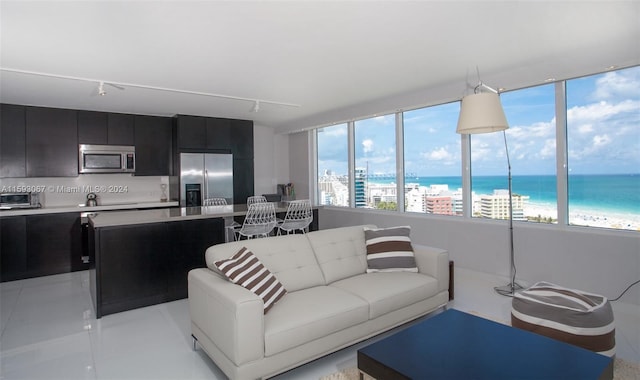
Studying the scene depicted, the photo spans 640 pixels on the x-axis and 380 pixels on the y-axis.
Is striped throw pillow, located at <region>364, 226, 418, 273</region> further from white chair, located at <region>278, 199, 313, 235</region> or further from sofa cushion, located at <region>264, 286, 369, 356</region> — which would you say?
white chair, located at <region>278, 199, 313, 235</region>

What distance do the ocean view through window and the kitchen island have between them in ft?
9.69

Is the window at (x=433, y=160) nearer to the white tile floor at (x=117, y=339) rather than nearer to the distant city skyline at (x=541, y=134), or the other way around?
the distant city skyline at (x=541, y=134)

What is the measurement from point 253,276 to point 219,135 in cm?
478

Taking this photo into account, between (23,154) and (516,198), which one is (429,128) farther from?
(23,154)

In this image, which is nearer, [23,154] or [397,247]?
[397,247]

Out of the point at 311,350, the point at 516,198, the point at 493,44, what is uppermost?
the point at 493,44

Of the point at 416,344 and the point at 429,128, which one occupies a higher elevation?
the point at 429,128

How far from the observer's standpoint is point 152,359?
99.9 inches

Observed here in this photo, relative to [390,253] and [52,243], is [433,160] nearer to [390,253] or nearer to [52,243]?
[390,253]

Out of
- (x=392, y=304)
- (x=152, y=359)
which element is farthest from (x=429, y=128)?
(x=152, y=359)

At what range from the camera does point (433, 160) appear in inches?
203

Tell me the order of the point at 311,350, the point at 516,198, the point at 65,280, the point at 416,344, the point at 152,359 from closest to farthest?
the point at 416,344 < the point at 311,350 < the point at 152,359 < the point at 516,198 < the point at 65,280

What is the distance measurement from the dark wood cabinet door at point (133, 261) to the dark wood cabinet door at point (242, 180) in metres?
3.13

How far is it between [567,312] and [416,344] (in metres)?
1.10
